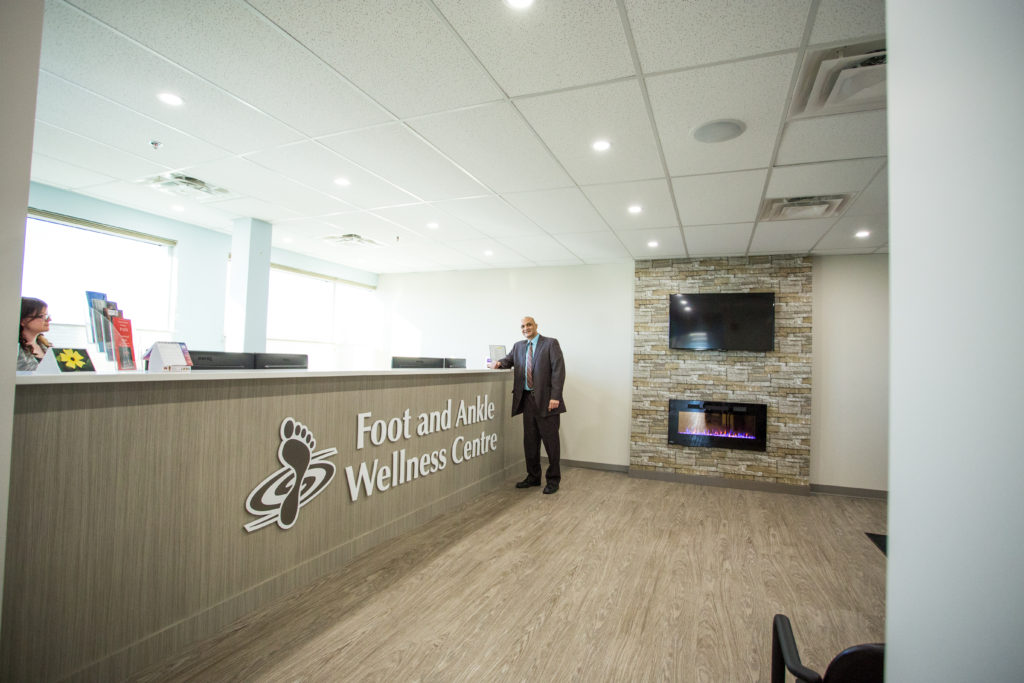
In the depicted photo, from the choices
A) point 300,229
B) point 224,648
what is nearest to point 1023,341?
point 224,648

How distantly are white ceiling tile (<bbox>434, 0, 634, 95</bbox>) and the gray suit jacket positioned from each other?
279 cm

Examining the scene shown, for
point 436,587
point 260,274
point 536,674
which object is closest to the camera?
point 536,674

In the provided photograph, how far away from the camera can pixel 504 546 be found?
309 cm

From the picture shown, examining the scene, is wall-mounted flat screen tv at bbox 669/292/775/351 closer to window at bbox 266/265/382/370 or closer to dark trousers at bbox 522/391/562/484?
dark trousers at bbox 522/391/562/484

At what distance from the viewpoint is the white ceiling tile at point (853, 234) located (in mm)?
3801

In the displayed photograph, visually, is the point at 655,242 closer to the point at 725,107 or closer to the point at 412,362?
the point at 725,107

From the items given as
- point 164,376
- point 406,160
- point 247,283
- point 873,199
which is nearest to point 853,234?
point 873,199

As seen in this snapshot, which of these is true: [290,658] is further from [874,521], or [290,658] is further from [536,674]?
[874,521]

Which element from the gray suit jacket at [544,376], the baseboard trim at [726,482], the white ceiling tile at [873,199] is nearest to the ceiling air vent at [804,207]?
the white ceiling tile at [873,199]

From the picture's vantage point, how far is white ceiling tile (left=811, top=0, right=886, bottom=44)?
5.19ft

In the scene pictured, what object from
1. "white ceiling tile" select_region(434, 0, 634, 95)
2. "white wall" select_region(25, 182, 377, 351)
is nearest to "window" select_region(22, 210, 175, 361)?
"white wall" select_region(25, 182, 377, 351)

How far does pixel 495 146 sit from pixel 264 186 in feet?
6.78

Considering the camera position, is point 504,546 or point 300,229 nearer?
point 504,546

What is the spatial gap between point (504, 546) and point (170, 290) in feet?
14.5
